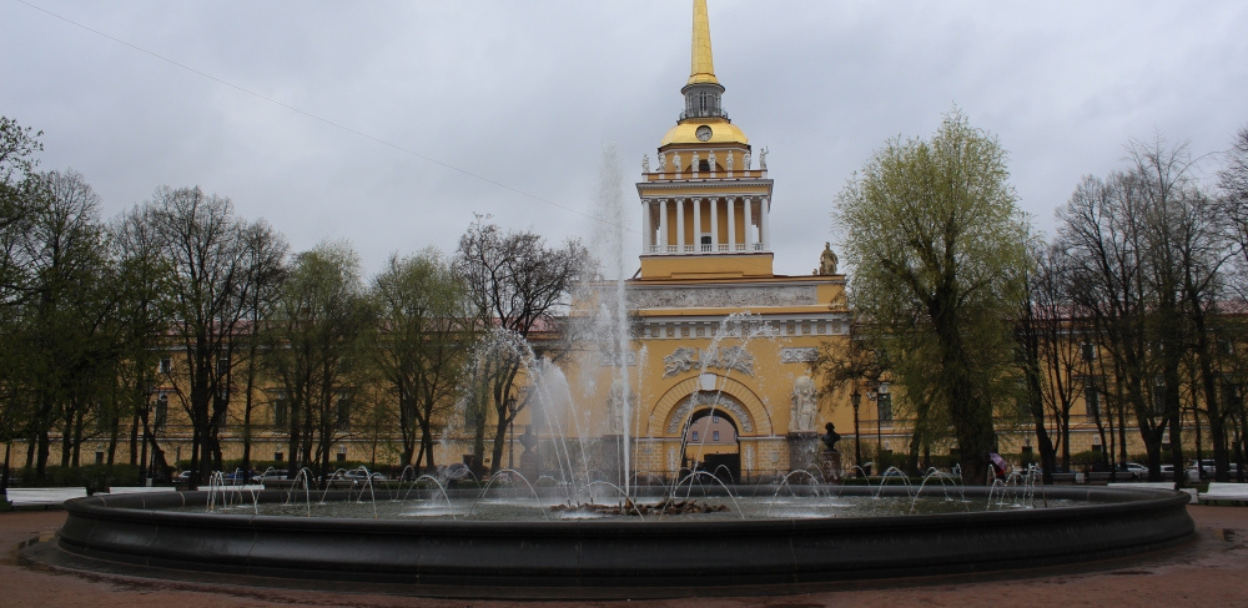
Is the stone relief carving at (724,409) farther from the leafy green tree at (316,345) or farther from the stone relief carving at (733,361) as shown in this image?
the leafy green tree at (316,345)

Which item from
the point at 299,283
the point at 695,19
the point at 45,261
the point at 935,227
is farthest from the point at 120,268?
the point at 695,19

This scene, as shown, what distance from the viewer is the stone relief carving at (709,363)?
39.5 metres

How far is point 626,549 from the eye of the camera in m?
8.23

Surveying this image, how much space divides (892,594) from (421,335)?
2637 centimetres

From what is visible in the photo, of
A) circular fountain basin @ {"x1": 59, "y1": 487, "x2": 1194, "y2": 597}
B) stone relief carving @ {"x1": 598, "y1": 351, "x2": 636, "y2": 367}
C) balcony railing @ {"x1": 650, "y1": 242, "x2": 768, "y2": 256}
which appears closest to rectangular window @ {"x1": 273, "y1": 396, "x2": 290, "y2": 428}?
stone relief carving @ {"x1": 598, "y1": 351, "x2": 636, "y2": 367}

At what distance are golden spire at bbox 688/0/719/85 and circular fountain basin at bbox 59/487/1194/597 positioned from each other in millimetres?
41579

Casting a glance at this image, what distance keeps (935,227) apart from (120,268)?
23.1m

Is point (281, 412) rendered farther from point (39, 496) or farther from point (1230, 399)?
point (1230, 399)

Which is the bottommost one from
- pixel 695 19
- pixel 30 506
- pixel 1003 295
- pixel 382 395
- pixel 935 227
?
pixel 30 506

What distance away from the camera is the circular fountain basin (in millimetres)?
8211

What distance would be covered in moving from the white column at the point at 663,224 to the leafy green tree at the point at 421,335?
1387 cm

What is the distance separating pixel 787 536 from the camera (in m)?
8.38

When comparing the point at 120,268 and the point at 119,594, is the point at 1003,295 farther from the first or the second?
Answer: the point at 120,268

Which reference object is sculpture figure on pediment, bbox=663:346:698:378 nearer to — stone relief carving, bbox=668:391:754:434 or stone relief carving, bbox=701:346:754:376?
stone relief carving, bbox=701:346:754:376
